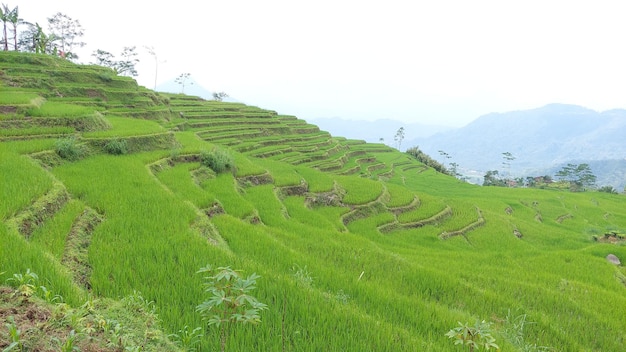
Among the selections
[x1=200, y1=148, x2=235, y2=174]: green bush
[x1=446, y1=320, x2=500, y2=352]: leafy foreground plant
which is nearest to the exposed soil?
[x1=446, y1=320, x2=500, y2=352]: leafy foreground plant

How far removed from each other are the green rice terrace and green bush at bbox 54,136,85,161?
32mm

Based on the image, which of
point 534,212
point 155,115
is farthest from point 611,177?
point 155,115

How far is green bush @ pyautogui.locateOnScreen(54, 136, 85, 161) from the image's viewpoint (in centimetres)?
763

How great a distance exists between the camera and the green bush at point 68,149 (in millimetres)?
7629

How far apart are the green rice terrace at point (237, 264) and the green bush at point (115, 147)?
0.05 m

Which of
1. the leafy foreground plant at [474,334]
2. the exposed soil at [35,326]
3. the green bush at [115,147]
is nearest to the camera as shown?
the exposed soil at [35,326]

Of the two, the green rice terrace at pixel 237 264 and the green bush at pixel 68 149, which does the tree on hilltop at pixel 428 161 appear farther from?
the green bush at pixel 68 149

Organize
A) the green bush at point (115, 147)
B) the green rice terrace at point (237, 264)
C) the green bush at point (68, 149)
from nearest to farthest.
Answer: the green rice terrace at point (237, 264) < the green bush at point (68, 149) < the green bush at point (115, 147)

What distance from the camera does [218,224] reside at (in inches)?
231

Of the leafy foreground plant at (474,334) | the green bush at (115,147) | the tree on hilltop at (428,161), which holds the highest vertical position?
the leafy foreground plant at (474,334)

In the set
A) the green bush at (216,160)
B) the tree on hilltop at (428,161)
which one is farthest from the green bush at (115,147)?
the tree on hilltop at (428,161)

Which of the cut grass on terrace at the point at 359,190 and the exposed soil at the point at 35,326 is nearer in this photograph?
the exposed soil at the point at 35,326

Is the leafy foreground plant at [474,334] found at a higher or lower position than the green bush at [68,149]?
higher

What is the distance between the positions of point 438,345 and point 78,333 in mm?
2538
